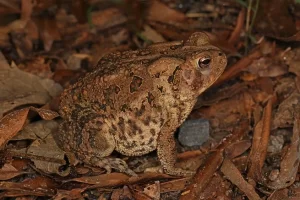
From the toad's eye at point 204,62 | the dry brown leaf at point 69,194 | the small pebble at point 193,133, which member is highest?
the toad's eye at point 204,62

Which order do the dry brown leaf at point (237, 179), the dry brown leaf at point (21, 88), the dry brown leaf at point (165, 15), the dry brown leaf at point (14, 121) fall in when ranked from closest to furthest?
1. the dry brown leaf at point (237, 179)
2. the dry brown leaf at point (14, 121)
3. the dry brown leaf at point (21, 88)
4. the dry brown leaf at point (165, 15)

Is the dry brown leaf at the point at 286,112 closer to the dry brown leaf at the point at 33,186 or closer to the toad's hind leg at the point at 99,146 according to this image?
the toad's hind leg at the point at 99,146

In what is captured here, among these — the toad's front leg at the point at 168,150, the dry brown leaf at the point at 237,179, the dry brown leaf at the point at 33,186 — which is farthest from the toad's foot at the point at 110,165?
the dry brown leaf at the point at 237,179

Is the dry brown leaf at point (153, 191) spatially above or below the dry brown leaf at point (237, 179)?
below

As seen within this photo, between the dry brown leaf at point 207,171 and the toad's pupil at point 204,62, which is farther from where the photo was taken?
the dry brown leaf at point 207,171

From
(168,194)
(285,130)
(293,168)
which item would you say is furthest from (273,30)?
(168,194)

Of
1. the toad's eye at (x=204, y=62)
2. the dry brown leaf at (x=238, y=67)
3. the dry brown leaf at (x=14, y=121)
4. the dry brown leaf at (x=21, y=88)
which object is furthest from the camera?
the dry brown leaf at (x=238, y=67)

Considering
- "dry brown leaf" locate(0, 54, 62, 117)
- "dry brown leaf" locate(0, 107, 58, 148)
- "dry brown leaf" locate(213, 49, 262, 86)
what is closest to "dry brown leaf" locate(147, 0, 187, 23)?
"dry brown leaf" locate(213, 49, 262, 86)

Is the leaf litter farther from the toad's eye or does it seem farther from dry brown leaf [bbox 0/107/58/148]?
the toad's eye

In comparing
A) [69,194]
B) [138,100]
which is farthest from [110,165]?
[138,100]
